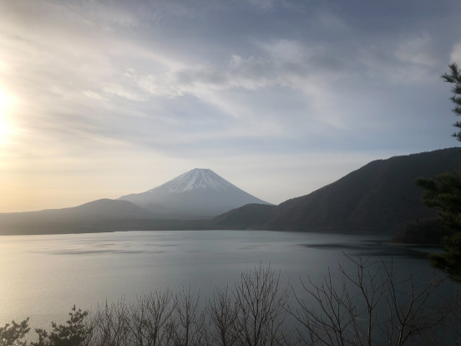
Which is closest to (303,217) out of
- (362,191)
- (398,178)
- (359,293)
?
(362,191)

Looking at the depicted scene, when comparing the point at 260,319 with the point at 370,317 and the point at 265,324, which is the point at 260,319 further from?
the point at 370,317

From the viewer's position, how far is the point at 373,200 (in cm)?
5731

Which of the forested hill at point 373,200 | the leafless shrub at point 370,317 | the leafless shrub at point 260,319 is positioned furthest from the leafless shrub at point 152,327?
the forested hill at point 373,200

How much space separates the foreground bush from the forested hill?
46670 millimetres

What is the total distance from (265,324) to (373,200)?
57461 millimetres

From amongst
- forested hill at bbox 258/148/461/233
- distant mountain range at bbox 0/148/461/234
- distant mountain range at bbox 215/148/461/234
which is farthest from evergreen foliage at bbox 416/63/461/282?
forested hill at bbox 258/148/461/233

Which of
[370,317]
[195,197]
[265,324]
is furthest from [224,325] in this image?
[195,197]

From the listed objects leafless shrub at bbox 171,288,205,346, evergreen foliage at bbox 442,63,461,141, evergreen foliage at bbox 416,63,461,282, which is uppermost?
evergreen foliage at bbox 442,63,461,141

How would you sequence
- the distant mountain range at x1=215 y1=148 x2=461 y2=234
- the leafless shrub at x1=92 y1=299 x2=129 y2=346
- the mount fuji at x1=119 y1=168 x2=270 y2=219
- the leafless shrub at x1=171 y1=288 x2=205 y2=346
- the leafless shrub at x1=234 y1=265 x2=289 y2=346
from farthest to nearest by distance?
the mount fuji at x1=119 y1=168 x2=270 y2=219 → the distant mountain range at x1=215 y1=148 x2=461 y2=234 → the leafless shrub at x1=171 y1=288 x2=205 y2=346 → the leafless shrub at x1=92 y1=299 x2=129 y2=346 → the leafless shrub at x1=234 y1=265 x2=289 y2=346

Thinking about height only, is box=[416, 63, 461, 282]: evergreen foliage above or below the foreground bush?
above

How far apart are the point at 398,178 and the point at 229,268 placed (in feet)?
163

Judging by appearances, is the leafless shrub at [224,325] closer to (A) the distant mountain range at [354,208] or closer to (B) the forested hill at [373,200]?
(A) the distant mountain range at [354,208]

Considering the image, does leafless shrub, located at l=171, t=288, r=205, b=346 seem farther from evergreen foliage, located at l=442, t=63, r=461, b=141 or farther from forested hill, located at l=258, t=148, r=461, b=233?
forested hill, located at l=258, t=148, r=461, b=233

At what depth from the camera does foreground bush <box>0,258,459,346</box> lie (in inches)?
125
